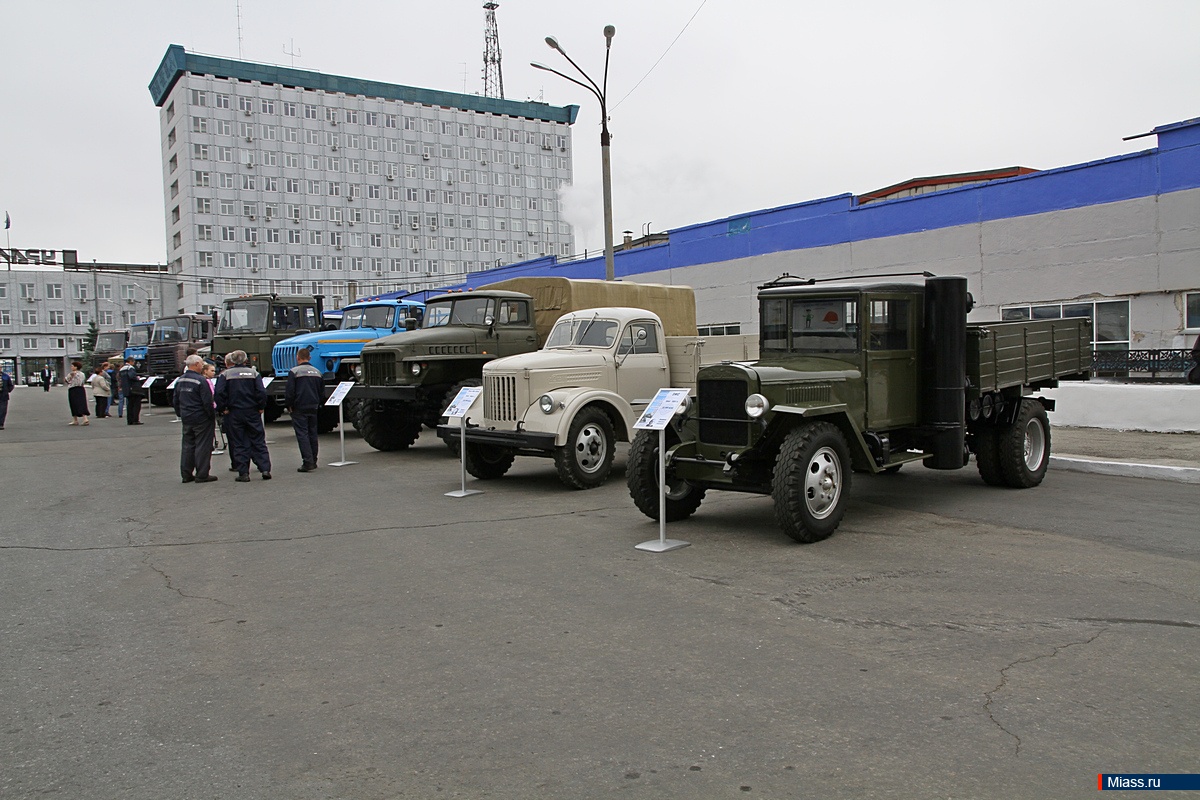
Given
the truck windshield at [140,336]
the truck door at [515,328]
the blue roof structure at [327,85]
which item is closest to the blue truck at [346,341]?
the truck door at [515,328]

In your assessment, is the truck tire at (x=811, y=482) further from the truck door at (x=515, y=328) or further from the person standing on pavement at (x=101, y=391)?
the person standing on pavement at (x=101, y=391)

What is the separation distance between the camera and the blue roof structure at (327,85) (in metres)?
80.6

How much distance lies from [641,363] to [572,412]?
5.61 feet

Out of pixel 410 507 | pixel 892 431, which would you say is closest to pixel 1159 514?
pixel 892 431

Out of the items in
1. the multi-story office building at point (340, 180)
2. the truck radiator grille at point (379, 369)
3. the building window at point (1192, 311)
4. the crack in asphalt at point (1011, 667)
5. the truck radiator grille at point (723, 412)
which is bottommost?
the crack in asphalt at point (1011, 667)

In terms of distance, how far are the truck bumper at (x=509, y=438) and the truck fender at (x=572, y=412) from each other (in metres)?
0.13

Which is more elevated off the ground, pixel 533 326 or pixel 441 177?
pixel 441 177

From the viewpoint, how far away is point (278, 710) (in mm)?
4164

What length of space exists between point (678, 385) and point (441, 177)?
87.6m

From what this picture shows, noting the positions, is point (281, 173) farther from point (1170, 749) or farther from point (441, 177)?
point (1170, 749)

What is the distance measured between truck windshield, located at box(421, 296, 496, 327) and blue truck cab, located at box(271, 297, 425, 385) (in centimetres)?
226

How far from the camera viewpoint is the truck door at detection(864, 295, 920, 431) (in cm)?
851

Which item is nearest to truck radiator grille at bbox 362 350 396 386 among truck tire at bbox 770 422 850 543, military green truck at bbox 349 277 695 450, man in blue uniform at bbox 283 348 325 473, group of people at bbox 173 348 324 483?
military green truck at bbox 349 277 695 450

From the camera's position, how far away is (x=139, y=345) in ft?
104
